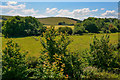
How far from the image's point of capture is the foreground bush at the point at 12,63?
8.49 meters

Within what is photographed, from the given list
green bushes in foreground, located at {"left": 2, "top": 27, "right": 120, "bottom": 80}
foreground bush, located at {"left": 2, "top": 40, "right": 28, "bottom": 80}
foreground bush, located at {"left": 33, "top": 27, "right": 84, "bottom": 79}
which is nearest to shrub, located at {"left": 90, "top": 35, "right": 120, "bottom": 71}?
green bushes in foreground, located at {"left": 2, "top": 27, "right": 120, "bottom": 80}

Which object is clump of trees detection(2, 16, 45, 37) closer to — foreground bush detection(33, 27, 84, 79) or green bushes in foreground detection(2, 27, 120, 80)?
green bushes in foreground detection(2, 27, 120, 80)

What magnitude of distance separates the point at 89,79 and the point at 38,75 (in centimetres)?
386

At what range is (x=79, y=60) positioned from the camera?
27.4 feet

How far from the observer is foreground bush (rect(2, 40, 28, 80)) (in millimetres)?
8492

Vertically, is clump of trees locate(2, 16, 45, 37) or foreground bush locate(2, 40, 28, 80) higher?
clump of trees locate(2, 16, 45, 37)

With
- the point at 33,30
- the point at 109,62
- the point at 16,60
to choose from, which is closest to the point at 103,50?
the point at 109,62

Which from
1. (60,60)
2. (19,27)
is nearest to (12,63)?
(60,60)

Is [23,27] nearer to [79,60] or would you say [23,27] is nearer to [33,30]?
[33,30]

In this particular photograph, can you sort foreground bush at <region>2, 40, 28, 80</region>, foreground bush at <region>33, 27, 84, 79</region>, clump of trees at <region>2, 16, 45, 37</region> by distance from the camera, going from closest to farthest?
foreground bush at <region>33, 27, 84, 79</region>, foreground bush at <region>2, 40, 28, 80</region>, clump of trees at <region>2, 16, 45, 37</region>

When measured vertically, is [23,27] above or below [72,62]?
above

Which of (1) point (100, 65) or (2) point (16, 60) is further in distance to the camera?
(1) point (100, 65)

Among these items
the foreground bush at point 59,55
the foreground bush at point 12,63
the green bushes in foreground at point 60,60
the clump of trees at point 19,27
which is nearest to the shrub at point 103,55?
the green bushes in foreground at point 60,60

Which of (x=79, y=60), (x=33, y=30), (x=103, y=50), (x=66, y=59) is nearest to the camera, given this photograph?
(x=66, y=59)
